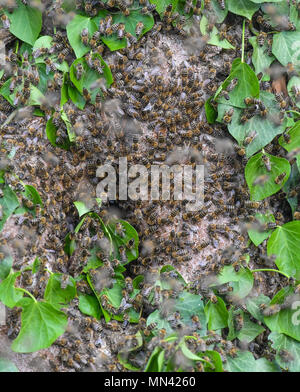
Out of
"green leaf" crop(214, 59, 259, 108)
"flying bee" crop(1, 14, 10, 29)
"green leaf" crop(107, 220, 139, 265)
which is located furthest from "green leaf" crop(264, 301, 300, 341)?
"flying bee" crop(1, 14, 10, 29)

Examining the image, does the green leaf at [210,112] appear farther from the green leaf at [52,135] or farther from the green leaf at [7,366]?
the green leaf at [7,366]

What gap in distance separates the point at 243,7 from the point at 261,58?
1.87 feet

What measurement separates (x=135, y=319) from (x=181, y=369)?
2.33 feet

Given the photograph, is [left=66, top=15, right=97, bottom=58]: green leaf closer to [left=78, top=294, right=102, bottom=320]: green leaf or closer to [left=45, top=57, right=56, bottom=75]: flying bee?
[left=45, top=57, right=56, bottom=75]: flying bee

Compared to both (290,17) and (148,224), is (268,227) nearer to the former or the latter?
(148,224)

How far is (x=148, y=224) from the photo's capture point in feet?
15.2

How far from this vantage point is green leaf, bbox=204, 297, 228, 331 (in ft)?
14.0

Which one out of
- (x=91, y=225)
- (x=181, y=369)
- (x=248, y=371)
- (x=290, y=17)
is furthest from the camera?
(x=290, y=17)

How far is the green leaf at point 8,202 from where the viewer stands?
4.20 meters

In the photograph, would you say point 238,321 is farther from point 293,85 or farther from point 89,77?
point 89,77

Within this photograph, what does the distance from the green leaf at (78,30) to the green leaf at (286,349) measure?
322 centimetres

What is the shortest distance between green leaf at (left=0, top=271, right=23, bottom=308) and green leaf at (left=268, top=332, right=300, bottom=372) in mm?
2247

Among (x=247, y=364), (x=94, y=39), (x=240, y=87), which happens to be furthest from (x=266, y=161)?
(x=94, y=39)

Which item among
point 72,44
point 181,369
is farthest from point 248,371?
point 72,44
